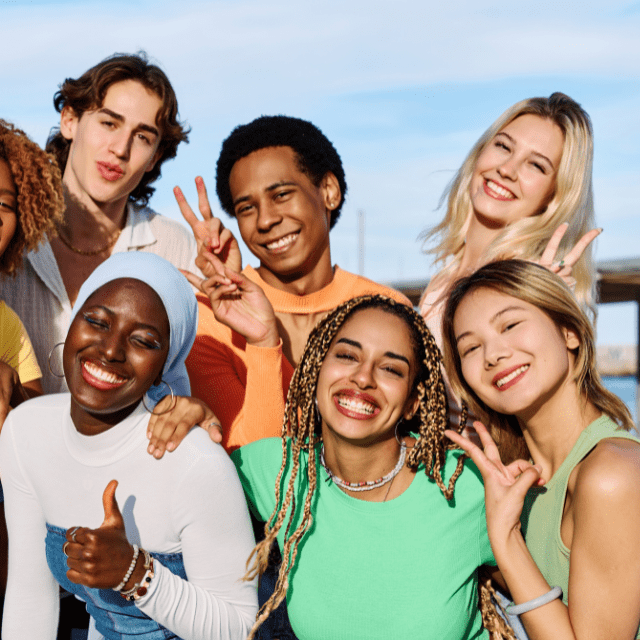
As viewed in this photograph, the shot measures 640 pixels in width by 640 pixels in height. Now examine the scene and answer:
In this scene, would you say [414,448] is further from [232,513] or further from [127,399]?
[127,399]

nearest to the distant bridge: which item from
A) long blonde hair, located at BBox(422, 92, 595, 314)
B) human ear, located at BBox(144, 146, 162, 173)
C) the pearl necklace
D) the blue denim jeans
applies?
long blonde hair, located at BBox(422, 92, 595, 314)

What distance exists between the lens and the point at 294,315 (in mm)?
3861

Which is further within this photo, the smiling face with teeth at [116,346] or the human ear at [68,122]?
the human ear at [68,122]

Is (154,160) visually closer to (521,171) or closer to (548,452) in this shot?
(521,171)

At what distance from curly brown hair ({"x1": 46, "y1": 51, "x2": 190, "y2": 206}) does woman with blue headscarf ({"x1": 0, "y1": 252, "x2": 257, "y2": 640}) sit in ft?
6.21

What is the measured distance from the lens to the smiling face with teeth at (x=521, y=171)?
397 centimetres

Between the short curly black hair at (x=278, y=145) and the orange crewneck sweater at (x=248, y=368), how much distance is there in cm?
52

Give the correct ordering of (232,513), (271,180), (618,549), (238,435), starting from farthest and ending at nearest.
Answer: (271,180) < (238,435) < (232,513) < (618,549)

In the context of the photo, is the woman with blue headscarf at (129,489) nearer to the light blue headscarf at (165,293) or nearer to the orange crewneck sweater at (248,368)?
the light blue headscarf at (165,293)

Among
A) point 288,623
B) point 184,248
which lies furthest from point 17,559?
point 184,248

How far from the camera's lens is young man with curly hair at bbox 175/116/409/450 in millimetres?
3348

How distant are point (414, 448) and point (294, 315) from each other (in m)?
1.16

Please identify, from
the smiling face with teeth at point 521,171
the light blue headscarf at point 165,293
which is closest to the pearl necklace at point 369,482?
the light blue headscarf at point 165,293

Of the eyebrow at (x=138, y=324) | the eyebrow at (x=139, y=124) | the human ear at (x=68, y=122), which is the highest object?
the human ear at (x=68, y=122)
